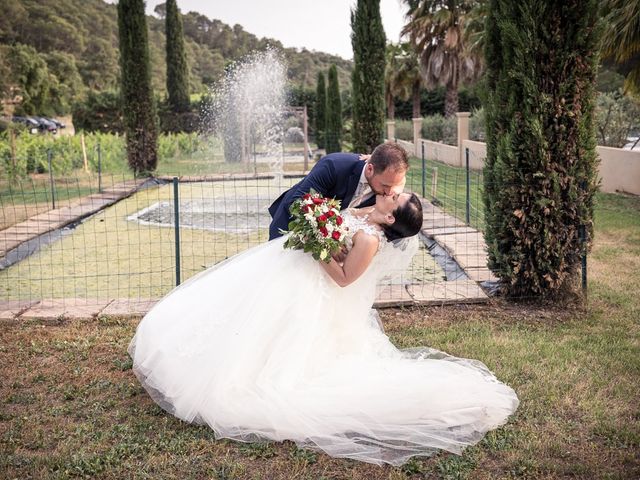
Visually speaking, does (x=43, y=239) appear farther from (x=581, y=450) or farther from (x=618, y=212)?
(x=618, y=212)

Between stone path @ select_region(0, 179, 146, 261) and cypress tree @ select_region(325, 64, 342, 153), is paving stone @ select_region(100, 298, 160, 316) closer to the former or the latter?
stone path @ select_region(0, 179, 146, 261)

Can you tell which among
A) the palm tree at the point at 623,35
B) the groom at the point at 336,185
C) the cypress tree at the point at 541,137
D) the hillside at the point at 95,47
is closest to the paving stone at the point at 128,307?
the groom at the point at 336,185

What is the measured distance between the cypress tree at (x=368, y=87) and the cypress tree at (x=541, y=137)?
10.2 meters

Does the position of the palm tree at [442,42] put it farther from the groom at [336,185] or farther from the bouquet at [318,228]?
the bouquet at [318,228]

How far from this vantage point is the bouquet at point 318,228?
3633 millimetres

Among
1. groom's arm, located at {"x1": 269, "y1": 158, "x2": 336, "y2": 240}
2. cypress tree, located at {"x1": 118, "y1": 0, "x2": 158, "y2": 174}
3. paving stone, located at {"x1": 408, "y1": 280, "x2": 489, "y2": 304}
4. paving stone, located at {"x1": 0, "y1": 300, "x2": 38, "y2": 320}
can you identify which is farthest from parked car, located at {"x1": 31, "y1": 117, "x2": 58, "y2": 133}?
groom's arm, located at {"x1": 269, "y1": 158, "x2": 336, "y2": 240}

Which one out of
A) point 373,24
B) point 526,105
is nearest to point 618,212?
point 526,105

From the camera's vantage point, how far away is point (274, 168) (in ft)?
65.7

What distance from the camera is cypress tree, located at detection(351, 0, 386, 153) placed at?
1600 cm

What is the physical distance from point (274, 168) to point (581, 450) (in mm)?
17303

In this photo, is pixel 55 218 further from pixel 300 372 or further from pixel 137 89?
pixel 137 89

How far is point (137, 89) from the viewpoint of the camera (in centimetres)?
1905

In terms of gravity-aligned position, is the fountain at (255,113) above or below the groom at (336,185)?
above

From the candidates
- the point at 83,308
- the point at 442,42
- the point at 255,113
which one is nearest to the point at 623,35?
the point at 83,308
